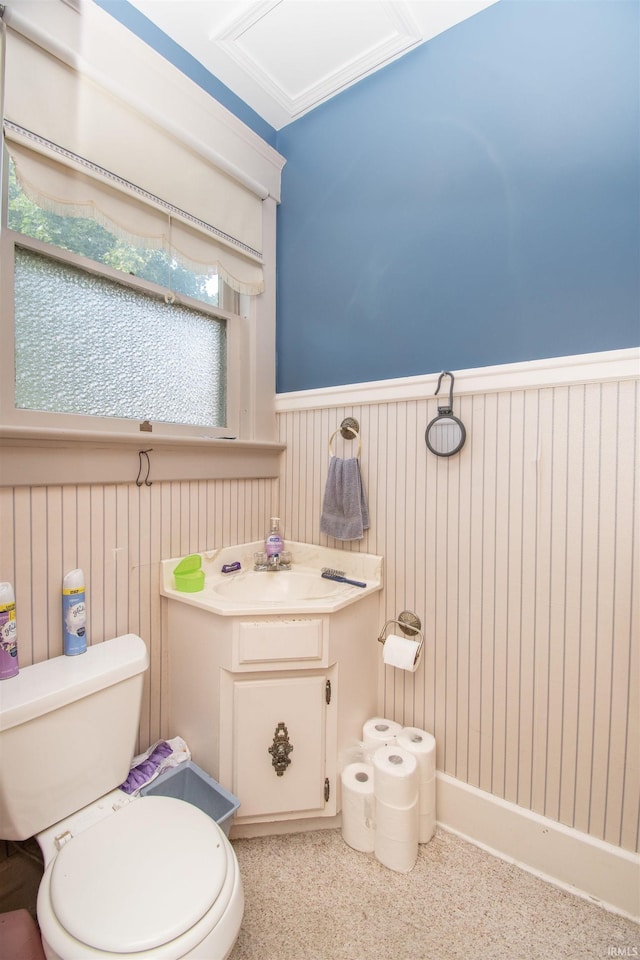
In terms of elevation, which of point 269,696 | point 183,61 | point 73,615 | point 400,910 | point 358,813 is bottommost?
point 400,910

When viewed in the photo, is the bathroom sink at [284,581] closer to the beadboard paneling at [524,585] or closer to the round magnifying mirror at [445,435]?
the beadboard paneling at [524,585]

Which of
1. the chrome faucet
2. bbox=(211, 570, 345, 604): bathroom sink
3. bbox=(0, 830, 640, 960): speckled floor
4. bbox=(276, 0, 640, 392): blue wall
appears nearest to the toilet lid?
bbox=(0, 830, 640, 960): speckled floor

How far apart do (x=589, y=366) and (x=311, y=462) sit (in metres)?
1.10

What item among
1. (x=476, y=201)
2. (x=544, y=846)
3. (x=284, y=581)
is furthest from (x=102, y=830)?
(x=476, y=201)

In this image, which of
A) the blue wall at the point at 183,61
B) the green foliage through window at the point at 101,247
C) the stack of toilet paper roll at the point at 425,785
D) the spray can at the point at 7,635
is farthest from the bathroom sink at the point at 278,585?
the blue wall at the point at 183,61

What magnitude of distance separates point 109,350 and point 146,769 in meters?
1.41

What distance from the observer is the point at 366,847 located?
1.39 metres

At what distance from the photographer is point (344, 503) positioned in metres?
1.72

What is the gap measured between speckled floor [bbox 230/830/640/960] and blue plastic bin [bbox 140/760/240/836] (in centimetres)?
18

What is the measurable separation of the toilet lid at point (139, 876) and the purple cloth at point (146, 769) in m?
0.22

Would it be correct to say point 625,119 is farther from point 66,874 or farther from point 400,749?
point 66,874

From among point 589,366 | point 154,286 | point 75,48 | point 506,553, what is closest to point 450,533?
point 506,553

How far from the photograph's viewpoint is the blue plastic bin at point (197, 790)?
4.28 ft

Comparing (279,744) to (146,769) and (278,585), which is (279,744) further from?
(278,585)
